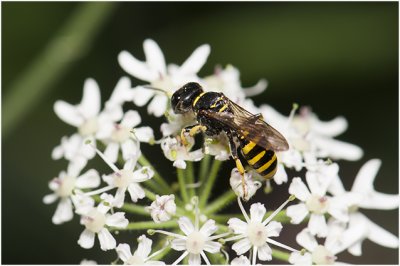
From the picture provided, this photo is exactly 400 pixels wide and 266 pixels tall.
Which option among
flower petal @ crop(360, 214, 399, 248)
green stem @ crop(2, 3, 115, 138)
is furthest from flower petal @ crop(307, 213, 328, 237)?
green stem @ crop(2, 3, 115, 138)

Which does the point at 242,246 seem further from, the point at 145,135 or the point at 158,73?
the point at 158,73

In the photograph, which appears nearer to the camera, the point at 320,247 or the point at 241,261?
the point at 241,261

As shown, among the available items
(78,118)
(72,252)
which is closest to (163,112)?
(78,118)

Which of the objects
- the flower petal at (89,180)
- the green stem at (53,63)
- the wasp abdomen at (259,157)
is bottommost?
the flower petal at (89,180)

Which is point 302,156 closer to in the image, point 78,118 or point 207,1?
point 78,118

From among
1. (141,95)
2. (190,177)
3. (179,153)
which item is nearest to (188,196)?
(190,177)

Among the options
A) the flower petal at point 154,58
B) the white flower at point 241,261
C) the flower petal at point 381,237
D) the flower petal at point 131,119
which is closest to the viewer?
the white flower at point 241,261

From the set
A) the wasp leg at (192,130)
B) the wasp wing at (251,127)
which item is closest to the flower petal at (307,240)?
the wasp wing at (251,127)

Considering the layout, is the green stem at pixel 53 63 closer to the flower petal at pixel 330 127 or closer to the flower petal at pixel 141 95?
the flower petal at pixel 141 95
